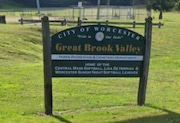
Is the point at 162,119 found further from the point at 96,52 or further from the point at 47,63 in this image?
the point at 47,63

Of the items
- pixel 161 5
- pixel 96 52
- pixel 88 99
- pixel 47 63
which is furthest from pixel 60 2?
pixel 47 63

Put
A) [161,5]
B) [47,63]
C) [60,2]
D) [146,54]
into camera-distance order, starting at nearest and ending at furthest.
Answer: [47,63]
[146,54]
[161,5]
[60,2]

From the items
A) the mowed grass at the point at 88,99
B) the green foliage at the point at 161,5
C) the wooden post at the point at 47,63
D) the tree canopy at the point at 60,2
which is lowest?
the tree canopy at the point at 60,2

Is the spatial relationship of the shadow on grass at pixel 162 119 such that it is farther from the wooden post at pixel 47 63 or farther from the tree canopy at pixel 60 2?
the tree canopy at pixel 60 2

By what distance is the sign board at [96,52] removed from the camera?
7508 mm

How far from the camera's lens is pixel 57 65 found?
758 centimetres

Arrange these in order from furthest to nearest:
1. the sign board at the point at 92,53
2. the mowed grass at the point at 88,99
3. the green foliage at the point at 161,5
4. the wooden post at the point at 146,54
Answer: the green foliage at the point at 161,5, the wooden post at the point at 146,54, the sign board at the point at 92,53, the mowed grass at the point at 88,99

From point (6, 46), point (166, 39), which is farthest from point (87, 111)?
point (166, 39)

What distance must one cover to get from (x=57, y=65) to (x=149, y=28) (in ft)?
6.59

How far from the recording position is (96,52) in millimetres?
7715

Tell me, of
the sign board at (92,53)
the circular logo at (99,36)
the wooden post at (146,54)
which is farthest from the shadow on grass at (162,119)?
→ the circular logo at (99,36)

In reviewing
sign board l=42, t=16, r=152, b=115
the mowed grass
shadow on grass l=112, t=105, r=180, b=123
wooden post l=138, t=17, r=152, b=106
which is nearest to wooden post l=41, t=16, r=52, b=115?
sign board l=42, t=16, r=152, b=115

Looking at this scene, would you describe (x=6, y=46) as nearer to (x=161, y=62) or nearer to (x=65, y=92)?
(x=161, y=62)

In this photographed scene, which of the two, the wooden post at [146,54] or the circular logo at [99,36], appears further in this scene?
the wooden post at [146,54]
